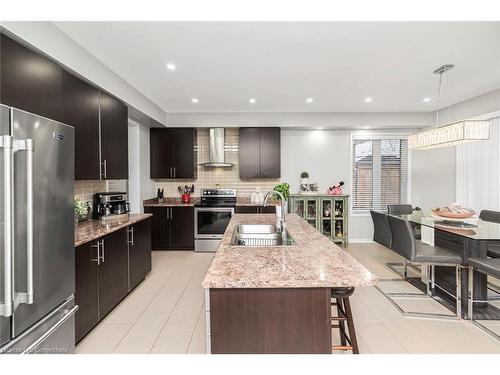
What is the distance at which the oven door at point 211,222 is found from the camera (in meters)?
4.76

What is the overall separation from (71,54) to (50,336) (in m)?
2.18

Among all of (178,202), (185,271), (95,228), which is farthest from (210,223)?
(95,228)

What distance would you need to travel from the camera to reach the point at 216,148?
5074 millimetres

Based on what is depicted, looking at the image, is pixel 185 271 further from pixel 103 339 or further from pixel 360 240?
pixel 360 240

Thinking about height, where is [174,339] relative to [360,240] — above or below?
below

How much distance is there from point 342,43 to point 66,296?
293cm

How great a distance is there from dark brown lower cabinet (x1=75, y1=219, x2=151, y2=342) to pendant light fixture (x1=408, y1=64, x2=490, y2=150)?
3.74 m

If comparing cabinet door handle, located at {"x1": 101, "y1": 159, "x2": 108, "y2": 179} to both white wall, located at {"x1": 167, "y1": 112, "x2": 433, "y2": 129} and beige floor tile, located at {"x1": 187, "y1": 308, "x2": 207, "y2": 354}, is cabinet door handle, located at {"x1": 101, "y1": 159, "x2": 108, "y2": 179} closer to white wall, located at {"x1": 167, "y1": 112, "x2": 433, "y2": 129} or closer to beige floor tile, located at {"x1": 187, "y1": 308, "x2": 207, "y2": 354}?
beige floor tile, located at {"x1": 187, "y1": 308, "x2": 207, "y2": 354}

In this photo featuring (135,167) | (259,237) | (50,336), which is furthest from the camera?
(135,167)

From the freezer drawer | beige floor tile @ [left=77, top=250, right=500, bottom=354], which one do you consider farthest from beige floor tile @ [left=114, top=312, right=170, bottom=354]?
the freezer drawer

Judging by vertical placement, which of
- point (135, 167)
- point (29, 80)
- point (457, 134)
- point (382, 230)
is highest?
point (29, 80)

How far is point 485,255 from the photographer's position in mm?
2426
